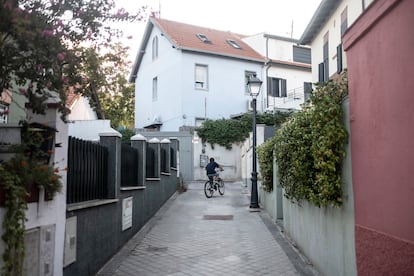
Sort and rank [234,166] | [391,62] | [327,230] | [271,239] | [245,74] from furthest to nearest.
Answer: [245,74] → [234,166] → [271,239] → [327,230] → [391,62]

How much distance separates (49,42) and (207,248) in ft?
19.2

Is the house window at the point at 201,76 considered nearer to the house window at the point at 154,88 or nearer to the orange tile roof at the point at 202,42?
the orange tile roof at the point at 202,42

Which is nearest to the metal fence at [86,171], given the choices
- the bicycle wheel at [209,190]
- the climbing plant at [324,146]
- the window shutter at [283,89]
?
the climbing plant at [324,146]

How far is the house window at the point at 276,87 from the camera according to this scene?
31008 millimetres

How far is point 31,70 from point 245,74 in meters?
26.7

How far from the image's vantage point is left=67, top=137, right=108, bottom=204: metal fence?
6.52 meters

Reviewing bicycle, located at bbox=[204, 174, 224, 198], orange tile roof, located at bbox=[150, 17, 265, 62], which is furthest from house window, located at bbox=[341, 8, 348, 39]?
orange tile roof, located at bbox=[150, 17, 265, 62]

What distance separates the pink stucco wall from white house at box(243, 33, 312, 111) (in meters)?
25.3

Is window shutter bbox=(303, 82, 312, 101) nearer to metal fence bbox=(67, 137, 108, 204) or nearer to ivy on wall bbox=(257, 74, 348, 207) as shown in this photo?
ivy on wall bbox=(257, 74, 348, 207)

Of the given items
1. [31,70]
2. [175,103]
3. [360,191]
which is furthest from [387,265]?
[175,103]

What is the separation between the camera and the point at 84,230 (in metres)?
6.50

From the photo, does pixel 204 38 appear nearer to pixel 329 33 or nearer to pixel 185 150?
pixel 185 150

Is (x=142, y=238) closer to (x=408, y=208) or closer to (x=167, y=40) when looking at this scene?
(x=408, y=208)

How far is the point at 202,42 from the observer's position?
29969 millimetres
